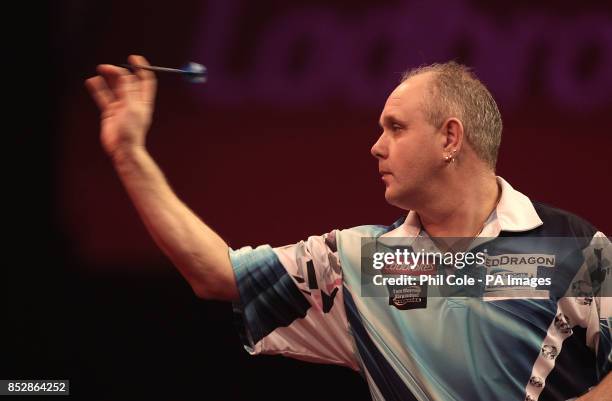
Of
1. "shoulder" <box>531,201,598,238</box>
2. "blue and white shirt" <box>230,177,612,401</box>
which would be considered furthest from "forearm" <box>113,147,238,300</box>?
"shoulder" <box>531,201,598,238</box>

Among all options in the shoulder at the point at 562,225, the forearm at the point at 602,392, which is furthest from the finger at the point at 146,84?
the forearm at the point at 602,392

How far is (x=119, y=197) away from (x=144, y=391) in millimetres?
721

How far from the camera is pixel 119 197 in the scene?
3131 mm

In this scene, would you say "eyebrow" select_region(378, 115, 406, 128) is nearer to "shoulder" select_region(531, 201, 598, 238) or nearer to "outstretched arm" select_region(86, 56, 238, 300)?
"shoulder" select_region(531, 201, 598, 238)

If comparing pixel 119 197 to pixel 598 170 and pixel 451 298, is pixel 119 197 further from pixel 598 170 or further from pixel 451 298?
pixel 598 170

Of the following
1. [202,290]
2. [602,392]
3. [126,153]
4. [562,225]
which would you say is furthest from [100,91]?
[602,392]

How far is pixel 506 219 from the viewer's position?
237 cm

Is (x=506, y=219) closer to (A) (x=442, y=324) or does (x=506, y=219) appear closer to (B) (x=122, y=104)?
(A) (x=442, y=324)

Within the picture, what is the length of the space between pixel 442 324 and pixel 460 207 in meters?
0.34

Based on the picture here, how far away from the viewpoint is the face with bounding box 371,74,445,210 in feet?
7.73

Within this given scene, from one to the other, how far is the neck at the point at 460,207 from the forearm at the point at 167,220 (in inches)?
25.6

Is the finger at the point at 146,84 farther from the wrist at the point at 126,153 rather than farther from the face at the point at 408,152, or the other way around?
the face at the point at 408,152

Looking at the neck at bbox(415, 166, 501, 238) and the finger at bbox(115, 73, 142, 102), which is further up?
the finger at bbox(115, 73, 142, 102)

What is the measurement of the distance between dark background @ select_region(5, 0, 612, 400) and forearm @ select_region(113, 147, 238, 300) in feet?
3.13
